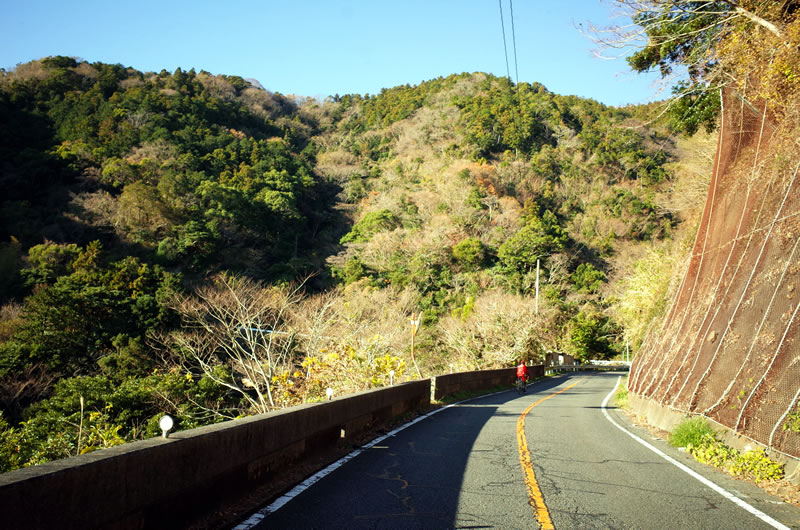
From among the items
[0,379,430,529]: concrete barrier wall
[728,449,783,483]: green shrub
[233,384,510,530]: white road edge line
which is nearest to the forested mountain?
[233,384,510,530]: white road edge line

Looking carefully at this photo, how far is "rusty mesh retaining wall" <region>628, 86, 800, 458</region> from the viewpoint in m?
8.20

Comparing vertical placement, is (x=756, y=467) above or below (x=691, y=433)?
above

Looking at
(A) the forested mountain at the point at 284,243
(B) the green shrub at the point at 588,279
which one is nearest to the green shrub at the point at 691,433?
(A) the forested mountain at the point at 284,243

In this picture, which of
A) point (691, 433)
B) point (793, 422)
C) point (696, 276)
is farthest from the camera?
point (696, 276)

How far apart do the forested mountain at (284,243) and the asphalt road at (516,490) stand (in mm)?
9023

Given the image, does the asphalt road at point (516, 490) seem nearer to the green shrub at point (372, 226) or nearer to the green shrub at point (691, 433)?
the green shrub at point (691, 433)

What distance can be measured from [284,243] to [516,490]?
54843 mm

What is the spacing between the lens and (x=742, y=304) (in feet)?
36.5

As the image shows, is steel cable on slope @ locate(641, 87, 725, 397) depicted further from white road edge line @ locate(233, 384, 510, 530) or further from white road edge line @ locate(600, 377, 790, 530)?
→ white road edge line @ locate(233, 384, 510, 530)

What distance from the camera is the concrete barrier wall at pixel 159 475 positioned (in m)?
3.07

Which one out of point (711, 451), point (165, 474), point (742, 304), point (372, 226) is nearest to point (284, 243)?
point (372, 226)

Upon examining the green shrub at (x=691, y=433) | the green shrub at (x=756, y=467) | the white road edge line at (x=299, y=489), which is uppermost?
the white road edge line at (x=299, y=489)

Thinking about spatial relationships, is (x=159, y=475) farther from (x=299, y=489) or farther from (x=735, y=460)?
(x=735, y=460)

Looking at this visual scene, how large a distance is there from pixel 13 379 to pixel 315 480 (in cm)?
2710
